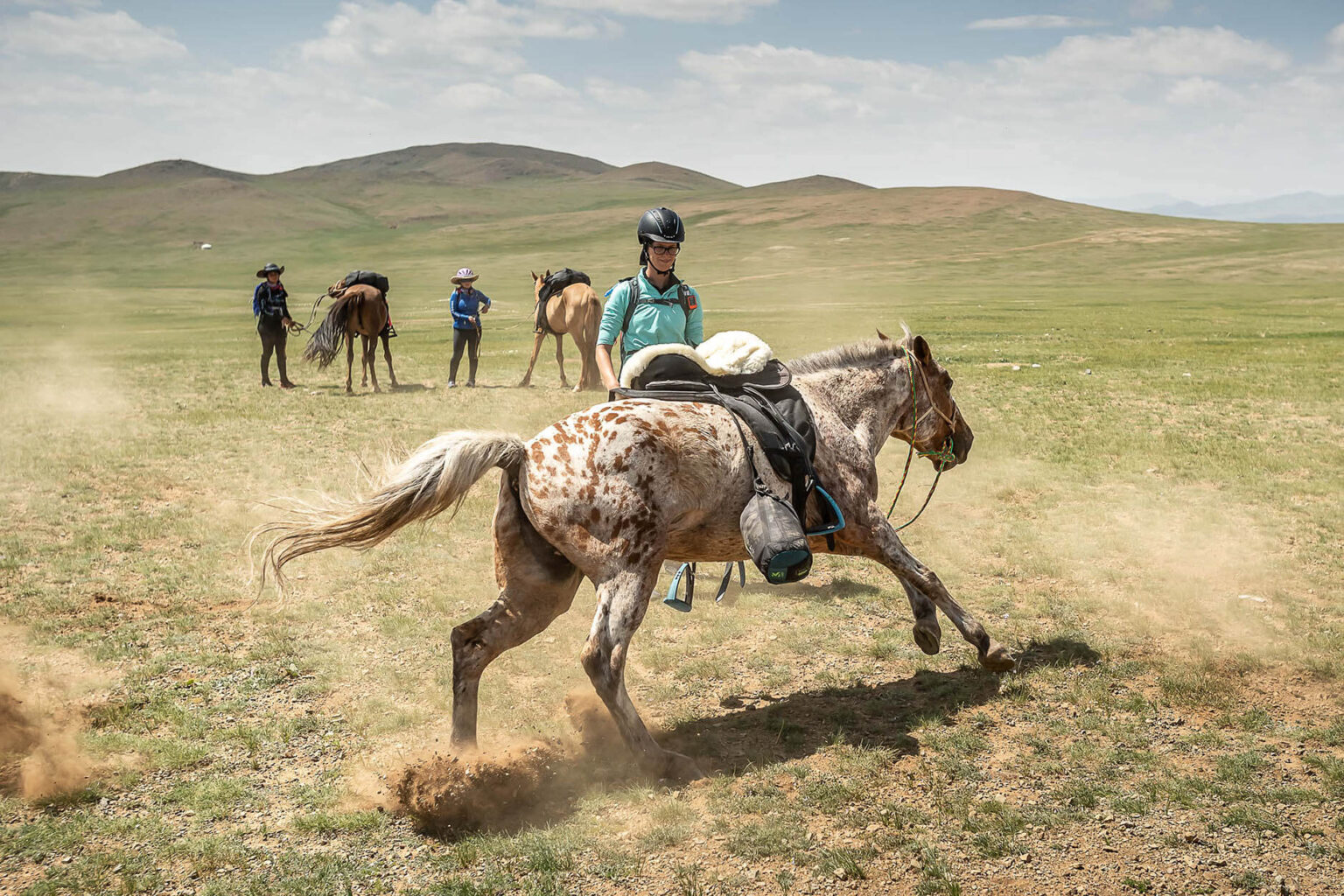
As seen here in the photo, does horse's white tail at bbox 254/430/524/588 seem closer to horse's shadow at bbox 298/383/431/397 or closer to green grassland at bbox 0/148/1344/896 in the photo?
green grassland at bbox 0/148/1344/896

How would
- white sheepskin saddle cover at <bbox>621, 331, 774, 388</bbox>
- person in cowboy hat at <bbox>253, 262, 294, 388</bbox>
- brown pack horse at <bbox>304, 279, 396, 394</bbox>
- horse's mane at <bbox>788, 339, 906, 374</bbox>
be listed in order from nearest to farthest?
white sheepskin saddle cover at <bbox>621, 331, 774, 388</bbox>
horse's mane at <bbox>788, 339, 906, 374</bbox>
brown pack horse at <bbox>304, 279, 396, 394</bbox>
person in cowboy hat at <bbox>253, 262, 294, 388</bbox>

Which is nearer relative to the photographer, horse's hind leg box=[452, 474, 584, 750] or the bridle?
horse's hind leg box=[452, 474, 584, 750]

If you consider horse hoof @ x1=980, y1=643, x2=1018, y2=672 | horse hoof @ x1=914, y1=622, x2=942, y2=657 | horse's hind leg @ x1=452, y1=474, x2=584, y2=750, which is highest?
horse's hind leg @ x1=452, y1=474, x2=584, y2=750

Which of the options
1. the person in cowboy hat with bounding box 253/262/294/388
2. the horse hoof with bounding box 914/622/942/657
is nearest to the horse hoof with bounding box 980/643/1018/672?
the horse hoof with bounding box 914/622/942/657

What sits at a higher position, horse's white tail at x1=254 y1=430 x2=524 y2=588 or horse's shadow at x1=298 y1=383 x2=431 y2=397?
horse's white tail at x1=254 y1=430 x2=524 y2=588

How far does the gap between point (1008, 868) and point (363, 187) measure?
211 m

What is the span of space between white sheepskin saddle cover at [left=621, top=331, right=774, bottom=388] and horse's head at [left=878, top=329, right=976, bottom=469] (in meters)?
1.21

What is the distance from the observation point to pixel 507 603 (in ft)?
17.1

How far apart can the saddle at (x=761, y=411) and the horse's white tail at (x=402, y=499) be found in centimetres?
114

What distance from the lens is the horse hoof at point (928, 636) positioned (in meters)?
6.16

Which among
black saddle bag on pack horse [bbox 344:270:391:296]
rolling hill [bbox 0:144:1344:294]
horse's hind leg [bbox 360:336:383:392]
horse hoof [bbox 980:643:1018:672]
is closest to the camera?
horse hoof [bbox 980:643:1018:672]

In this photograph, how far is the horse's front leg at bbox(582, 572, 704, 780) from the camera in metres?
4.95

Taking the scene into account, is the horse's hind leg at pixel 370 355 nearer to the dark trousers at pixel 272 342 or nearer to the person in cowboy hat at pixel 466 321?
the person in cowboy hat at pixel 466 321

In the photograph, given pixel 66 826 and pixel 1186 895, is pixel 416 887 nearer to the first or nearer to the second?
pixel 66 826
